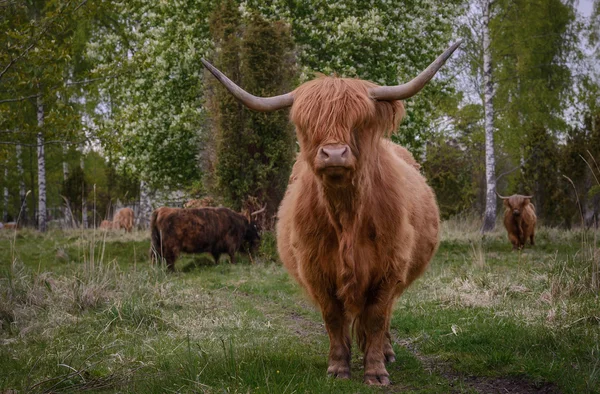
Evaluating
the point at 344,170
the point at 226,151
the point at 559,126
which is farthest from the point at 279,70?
the point at 559,126

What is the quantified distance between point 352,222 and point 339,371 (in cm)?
94

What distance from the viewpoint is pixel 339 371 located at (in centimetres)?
382

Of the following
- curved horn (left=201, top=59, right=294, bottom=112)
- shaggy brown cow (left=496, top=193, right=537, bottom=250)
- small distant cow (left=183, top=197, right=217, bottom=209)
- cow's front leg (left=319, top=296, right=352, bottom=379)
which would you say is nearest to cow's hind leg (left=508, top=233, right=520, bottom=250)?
shaggy brown cow (left=496, top=193, right=537, bottom=250)

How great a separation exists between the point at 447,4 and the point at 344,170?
45.3 ft

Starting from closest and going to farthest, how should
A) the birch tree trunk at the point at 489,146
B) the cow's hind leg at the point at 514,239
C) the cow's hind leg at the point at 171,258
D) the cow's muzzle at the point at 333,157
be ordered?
the cow's muzzle at the point at 333,157
the cow's hind leg at the point at 171,258
the cow's hind leg at the point at 514,239
the birch tree trunk at the point at 489,146

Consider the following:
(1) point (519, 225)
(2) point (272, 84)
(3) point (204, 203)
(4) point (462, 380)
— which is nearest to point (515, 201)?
(1) point (519, 225)

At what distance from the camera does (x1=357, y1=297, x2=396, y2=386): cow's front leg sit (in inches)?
147

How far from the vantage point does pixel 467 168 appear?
20828 mm

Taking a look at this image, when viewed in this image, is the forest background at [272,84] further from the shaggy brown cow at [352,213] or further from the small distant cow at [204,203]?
the shaggy brown cow at [352,213]

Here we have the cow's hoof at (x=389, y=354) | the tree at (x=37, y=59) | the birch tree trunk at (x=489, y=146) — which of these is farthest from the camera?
the birch tree trunk at (x=489, y=146)

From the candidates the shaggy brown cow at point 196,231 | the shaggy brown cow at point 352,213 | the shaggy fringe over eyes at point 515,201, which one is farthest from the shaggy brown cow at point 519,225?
the shaggy brown cow at point 352,213

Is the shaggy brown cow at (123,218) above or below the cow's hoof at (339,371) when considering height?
below

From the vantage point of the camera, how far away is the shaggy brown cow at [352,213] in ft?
11.6

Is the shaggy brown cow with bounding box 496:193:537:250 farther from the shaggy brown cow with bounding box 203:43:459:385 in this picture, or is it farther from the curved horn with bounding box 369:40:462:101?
the curved horn with bounding box 369:40:462:101
